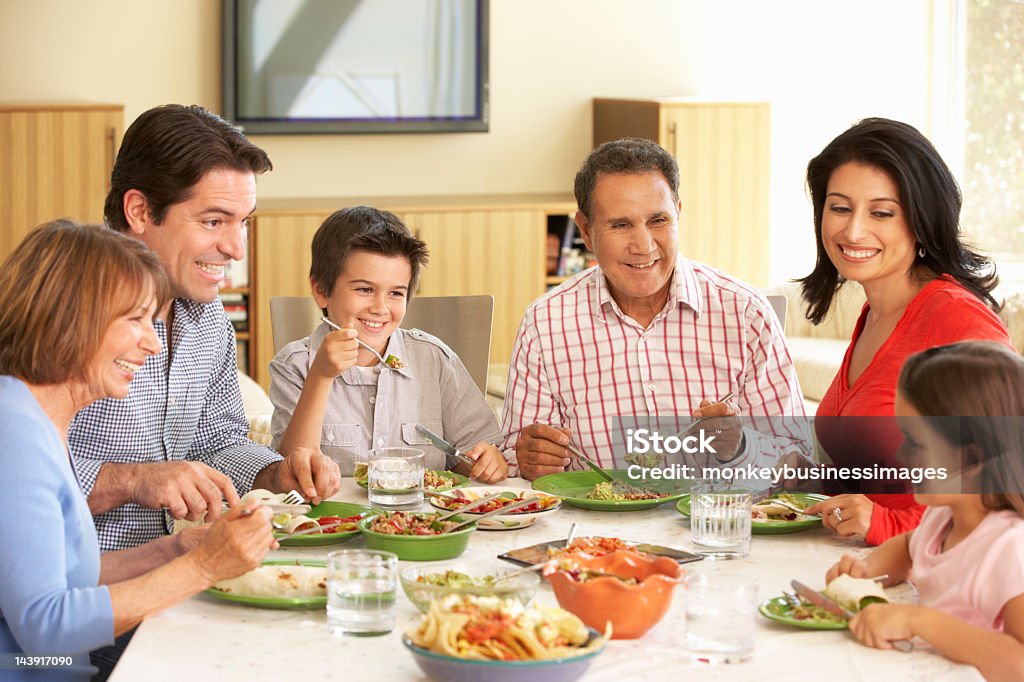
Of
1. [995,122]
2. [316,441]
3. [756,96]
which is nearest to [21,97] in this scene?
[756,96]

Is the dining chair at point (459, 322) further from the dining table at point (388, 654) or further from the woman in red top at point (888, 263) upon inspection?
the dining table at point (388, 654)

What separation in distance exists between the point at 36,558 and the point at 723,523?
0.92 metres

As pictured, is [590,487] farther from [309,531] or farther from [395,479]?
[309,531]

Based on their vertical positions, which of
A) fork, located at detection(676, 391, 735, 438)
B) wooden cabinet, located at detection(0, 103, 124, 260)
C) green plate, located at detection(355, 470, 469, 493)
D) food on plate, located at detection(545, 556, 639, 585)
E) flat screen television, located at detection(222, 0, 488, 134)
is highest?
flat screen television, located at detection(222, 0, 488, 134)

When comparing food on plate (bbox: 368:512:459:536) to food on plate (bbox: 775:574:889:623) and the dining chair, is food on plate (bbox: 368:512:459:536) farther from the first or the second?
the dining chair

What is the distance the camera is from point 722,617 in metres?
1.37

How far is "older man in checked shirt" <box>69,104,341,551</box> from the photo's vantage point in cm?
214

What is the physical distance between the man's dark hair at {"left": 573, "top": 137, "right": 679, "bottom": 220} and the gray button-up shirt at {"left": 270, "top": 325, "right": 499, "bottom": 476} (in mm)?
527

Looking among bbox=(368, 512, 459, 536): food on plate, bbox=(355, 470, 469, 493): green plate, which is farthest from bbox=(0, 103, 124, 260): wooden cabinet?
bbox=(368, 512, 459, 536): food on plate

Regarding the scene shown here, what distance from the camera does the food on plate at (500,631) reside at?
1.25 meters

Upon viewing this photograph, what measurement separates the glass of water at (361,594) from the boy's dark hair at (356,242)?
4.43 feet

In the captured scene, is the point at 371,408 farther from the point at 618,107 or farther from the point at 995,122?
the point at 995,122

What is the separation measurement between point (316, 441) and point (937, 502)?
1.37 meters

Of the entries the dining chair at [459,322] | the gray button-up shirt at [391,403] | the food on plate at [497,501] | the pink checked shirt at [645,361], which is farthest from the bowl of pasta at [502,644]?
the dining chair at [459,322]
